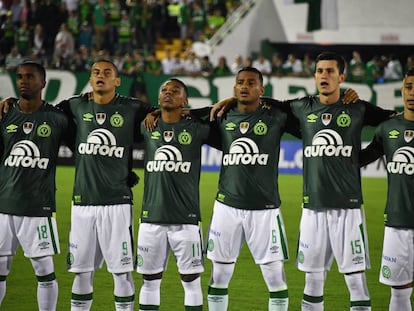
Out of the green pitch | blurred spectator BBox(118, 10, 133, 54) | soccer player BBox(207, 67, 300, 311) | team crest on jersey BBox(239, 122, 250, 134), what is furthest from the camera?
blurred spectator BBox(118, 10, 133, 54)

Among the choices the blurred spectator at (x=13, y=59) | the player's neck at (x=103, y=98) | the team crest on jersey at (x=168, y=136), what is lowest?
the team crest on jersey at (x=168, y=136)

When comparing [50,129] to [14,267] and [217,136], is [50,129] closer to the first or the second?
[217,136]

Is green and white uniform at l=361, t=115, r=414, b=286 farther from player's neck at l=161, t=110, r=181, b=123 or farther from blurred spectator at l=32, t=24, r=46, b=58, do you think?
blurred spectator at l=32, t=24, r=46, b=58

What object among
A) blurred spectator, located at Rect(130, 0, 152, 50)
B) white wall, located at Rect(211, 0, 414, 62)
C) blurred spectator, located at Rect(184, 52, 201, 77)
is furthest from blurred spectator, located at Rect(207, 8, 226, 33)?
blurred spectator, located at Rect(184, 52, 201, 77)

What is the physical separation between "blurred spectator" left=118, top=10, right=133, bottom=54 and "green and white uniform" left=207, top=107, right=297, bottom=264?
18356mm

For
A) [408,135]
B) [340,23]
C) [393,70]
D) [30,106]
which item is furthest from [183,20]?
[408,135]

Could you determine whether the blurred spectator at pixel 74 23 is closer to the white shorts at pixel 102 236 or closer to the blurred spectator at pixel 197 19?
the blurred spectator at pixel 197 19

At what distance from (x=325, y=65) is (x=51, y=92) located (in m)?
14.2

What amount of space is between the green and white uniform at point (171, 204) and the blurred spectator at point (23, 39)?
692 inches

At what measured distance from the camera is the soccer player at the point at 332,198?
8.17m

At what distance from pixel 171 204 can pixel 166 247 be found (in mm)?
400

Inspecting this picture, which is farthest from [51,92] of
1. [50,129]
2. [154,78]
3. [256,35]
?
[50,129]

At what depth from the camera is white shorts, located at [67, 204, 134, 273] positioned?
27.5 ft

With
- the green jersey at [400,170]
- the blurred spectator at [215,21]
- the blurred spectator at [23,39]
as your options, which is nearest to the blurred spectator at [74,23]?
the blurred spectator at [23,39]
